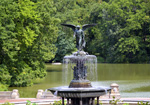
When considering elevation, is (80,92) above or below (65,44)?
above

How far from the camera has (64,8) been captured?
85.5m

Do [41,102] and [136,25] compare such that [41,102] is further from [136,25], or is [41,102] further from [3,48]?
[136,25]

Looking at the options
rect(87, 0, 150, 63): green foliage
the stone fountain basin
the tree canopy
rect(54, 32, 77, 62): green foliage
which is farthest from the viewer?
rect(54, 32, 77, 62): green foliage

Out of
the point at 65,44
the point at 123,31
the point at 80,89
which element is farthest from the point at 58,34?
the point at 80,89

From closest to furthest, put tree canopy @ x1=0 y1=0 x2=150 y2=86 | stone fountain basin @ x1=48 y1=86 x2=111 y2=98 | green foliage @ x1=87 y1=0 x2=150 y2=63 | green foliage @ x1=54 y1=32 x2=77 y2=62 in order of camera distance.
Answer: stone fountain basin @ x1=48 y1=86 x2=111 y2=98
tree canopy @ x1=0 y1=0 x2=150 y2=86
green foliage @ x1=87 y1=0 x2=150 y2=63
green foliage @ x1=54 y1=32 x2=77 y2=62

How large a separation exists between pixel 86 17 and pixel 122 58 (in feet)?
50.5

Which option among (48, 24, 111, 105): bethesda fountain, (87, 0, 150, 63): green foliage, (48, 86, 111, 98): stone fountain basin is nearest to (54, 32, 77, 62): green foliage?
(87, 0, 150, 63): green foliage

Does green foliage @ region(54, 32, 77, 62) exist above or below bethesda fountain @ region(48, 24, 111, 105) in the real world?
below

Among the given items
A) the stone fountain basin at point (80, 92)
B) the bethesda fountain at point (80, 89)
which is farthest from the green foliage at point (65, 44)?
the stone fountain basin at point (80, 92)

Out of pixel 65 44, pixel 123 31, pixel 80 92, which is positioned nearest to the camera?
pixel 80 92

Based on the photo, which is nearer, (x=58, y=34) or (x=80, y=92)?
(x=80, y=92)

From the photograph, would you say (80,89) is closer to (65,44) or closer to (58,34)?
A: (58,34)

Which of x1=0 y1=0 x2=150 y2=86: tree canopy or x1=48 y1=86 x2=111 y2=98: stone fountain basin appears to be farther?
x1=0 y1=0 x2=150 y2=86: tree canopy

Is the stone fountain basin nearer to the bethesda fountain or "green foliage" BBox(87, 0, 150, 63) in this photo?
the bethesda fountain
